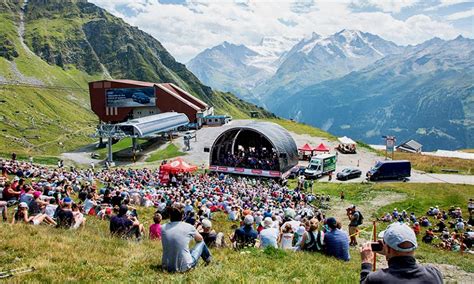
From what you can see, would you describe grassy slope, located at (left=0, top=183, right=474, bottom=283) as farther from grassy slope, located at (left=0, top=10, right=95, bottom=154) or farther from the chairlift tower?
grassy slope, located at (left=0, top=10, right=95, bottom=154)

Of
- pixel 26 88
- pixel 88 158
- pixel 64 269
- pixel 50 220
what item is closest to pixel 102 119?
pixel 88 158

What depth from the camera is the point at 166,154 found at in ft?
230

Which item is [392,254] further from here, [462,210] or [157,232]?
[462,210]

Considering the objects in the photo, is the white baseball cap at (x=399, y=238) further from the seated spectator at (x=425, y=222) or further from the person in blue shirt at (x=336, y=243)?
the seated spectator at (x=425, y=222)

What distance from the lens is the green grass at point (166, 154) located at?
68.4m

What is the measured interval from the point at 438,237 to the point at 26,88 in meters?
172

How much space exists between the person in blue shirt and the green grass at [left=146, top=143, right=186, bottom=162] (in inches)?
2263

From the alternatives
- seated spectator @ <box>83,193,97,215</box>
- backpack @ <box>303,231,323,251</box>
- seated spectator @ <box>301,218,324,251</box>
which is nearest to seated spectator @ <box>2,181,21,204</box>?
seated spectator @ <box>83,193,97,215</box>

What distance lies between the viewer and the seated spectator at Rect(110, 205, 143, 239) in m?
13.2

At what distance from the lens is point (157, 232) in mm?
13648

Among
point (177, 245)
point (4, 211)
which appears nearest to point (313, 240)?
point (177, 245)

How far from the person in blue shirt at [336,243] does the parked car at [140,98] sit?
79712mm

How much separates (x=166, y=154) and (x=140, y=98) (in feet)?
75.2

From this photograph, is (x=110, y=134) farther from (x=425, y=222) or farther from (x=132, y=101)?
(x=425, y=222)
